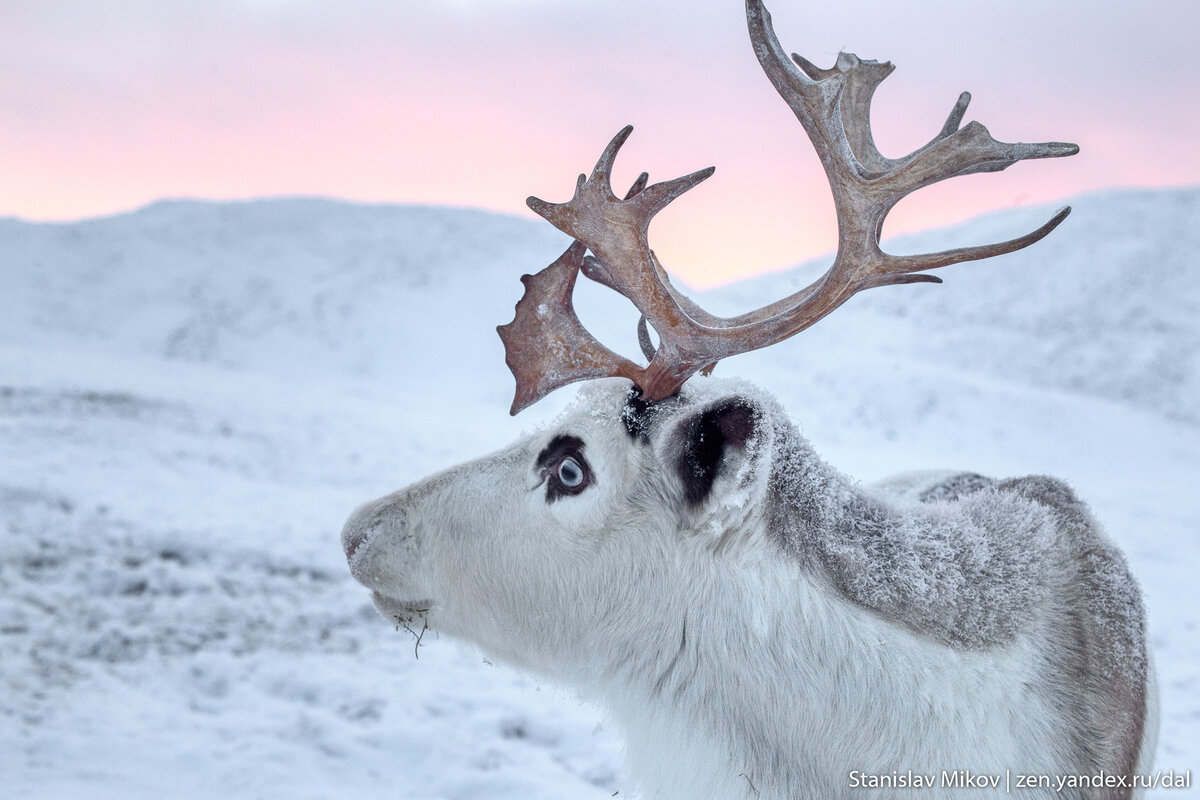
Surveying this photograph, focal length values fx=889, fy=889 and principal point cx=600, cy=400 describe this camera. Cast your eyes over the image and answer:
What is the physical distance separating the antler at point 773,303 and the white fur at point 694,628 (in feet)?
0.44

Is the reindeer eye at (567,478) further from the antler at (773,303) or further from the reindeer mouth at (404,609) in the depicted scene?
the reindeer mouth at (404,609)

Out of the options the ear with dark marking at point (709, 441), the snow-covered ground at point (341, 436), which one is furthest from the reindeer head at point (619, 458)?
the snow-covered ground at point (341, 436)

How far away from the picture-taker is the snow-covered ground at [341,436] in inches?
164

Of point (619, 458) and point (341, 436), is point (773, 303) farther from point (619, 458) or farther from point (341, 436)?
point (341, 436)

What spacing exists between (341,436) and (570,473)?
9569mm

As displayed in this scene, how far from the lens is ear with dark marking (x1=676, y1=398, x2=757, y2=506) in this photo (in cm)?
225

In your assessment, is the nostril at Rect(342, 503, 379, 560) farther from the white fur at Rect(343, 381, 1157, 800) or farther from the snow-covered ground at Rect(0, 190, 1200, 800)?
the snow-covered ground at Rect(0, 190, 1200, 800)

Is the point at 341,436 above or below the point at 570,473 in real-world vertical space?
below

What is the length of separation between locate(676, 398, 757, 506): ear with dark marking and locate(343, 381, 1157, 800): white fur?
0.11 feet

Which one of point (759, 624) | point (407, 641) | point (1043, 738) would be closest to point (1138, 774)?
point (1043, 738)

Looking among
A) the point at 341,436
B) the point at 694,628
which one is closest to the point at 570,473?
the point at 694,628

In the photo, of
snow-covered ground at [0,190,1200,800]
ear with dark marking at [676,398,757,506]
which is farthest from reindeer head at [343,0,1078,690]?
snow-covered ground at [0,190,1200,800]

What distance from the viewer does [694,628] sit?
244 cm

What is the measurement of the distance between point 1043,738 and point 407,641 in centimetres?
401
